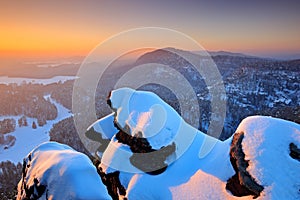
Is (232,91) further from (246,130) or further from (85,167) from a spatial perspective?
(85,167)

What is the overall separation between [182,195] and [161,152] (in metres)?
4.90

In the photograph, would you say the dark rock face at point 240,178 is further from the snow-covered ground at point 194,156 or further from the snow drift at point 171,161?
the snow-covered ground at point 194,156

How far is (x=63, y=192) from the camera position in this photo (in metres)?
11.6

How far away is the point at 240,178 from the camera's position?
17.5 meters

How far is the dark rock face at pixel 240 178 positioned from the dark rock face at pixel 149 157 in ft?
21.9

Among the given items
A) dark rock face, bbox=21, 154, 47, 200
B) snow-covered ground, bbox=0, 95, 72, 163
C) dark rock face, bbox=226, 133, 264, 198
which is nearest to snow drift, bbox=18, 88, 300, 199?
dark rock face, bbox=226, 133, 264, 198

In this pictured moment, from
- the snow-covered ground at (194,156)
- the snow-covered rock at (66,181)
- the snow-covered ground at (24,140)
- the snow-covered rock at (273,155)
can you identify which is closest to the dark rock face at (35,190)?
the snow-covered rock at (66,181)

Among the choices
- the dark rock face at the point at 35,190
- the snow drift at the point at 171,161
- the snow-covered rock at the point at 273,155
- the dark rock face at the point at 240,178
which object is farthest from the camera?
the dark rock face at the point at 240,178

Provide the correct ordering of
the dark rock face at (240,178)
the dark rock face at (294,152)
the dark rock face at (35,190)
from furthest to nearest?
the dark rock face at (294,152) → the dark rock face at (240,178) → the dark rock face at (35,190)

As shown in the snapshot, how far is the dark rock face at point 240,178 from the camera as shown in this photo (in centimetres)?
1644

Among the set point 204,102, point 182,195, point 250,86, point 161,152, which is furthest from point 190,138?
point 250,86

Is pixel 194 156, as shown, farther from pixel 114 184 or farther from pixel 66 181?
pixel 66 181

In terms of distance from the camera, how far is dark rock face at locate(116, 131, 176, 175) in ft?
77.6

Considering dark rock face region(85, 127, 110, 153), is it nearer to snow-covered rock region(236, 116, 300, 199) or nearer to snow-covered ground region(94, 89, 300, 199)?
snow-covered ground region(94, 89, 300, 199)
